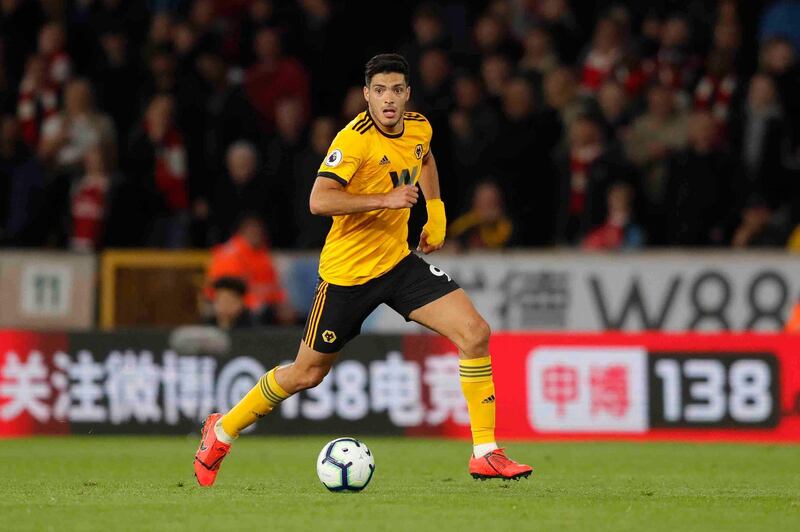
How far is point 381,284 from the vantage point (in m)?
8.55

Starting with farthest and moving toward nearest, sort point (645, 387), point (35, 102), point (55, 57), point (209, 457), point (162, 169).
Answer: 1. point (55, 57)
2. point (35, 102)
3. point (162, 169)
4. point (645, 387)
5. point (209, 457)

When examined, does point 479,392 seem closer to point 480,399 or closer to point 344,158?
point 480,399

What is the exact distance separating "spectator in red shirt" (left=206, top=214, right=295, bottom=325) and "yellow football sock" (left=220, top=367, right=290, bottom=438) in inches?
242

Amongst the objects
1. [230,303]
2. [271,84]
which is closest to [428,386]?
[230,303]

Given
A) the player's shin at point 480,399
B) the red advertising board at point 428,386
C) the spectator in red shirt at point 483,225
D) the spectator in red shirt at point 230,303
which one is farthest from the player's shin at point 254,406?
the spectator in red shirt at point 483,225

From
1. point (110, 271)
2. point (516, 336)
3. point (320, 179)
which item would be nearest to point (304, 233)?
point (110, 271)

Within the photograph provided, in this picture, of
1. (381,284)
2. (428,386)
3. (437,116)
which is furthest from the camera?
(437,116)

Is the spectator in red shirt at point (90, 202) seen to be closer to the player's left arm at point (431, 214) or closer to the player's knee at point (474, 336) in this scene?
the player's left arm at point (431, 214)

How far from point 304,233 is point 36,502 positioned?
8049 mm

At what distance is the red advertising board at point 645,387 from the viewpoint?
43.1 feet

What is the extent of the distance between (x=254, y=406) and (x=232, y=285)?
5784mm

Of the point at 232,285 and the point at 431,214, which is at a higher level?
the point at 431,214

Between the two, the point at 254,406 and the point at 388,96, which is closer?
the point at 388,96

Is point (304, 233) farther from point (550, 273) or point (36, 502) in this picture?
point (36, 502)
